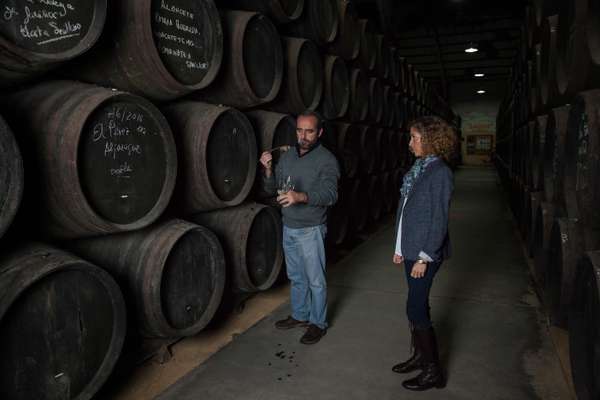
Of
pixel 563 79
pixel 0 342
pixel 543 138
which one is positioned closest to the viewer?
pixel 0 342

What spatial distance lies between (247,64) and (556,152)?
2417 mm

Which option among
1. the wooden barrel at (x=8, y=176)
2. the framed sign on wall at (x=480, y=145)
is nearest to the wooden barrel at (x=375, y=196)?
the wooden barrel at (x=8, y=176)

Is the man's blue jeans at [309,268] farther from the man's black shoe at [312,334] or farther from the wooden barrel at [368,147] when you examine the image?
the wooden barrel at [368,147]

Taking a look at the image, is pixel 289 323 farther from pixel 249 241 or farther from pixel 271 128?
pixel 271 128

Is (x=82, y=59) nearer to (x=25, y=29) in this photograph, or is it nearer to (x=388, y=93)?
(x=25, y=29)

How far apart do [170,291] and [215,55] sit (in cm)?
152

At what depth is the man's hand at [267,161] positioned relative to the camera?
321 cm

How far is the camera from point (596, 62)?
7.40 ft

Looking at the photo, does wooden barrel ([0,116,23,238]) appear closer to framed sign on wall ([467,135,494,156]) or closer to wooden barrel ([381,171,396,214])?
wooden barrel ([381,171,396,214])

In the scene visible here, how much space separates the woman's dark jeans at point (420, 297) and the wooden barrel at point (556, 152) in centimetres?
126

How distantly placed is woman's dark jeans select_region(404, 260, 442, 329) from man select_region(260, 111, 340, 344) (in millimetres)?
806

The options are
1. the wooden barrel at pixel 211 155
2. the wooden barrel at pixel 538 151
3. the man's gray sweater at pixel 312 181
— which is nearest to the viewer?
the wooden barrel at pixel 211 155

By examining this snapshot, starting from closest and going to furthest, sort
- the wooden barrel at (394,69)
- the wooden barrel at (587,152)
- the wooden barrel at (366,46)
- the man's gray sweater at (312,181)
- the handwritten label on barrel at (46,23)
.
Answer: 1. the handwritten label on barrel at (46,23)
2. the wooden barrel at (587,152)
3. the man's gray sweater at (312,181)
4. the wooden barrel at (366,46)
5. the wooden barrel at (394,69)

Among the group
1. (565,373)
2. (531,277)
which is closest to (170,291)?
(565,373)
